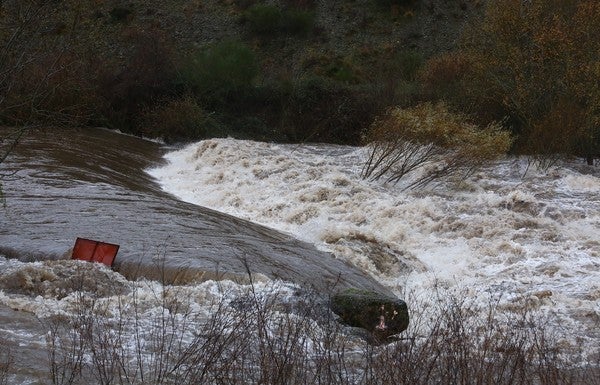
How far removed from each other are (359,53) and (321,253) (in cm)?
2936

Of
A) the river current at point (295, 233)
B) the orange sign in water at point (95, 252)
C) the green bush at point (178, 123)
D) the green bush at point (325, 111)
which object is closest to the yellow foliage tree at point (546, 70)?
the river current at point (295, 233)

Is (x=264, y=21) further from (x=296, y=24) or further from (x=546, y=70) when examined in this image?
(x=546, y=70)

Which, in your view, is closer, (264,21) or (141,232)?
(141,232)

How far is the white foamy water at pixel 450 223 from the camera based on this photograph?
10.2 meters

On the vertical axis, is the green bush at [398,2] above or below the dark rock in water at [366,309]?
above

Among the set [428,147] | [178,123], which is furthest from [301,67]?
[428,147]

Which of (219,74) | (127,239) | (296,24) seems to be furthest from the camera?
(296,24)

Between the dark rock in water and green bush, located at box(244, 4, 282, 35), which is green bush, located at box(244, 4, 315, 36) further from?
the dark rock in water

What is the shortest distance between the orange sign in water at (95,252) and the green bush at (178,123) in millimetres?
19596

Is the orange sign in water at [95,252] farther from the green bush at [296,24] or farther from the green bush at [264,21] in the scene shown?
the green bush at [264,21]

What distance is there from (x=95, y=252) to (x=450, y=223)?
6.80m

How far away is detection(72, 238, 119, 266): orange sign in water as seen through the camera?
30.6ft

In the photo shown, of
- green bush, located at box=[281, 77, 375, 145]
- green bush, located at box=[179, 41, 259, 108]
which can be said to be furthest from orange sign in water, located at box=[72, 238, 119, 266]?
green bush, located at box=[179, 41, 259, 108]

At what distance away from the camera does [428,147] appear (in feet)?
60.2
